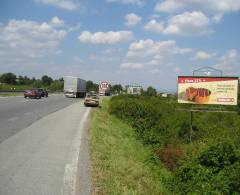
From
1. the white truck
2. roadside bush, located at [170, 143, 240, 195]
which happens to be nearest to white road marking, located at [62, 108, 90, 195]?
roadside bush, located at [170, 143, 240, 195]

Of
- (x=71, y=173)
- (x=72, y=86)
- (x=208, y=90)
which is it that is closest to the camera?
(x=71, y=173)

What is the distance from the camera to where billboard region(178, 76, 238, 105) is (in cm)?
2027

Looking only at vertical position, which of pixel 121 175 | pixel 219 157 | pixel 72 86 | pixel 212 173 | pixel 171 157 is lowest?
pixel 171 157

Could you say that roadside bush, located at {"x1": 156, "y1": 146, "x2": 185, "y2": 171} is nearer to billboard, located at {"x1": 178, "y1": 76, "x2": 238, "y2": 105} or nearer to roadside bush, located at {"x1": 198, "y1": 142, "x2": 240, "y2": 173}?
roadside bush, located at {"x1": 198, "y1": 142, "x2": 240, "y2": 173}

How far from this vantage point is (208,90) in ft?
67.2

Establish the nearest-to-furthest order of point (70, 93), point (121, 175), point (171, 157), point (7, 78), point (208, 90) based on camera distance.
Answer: point (121, 175), point (171, 157), point (208, 90), point (70, 93), point (7, 78)

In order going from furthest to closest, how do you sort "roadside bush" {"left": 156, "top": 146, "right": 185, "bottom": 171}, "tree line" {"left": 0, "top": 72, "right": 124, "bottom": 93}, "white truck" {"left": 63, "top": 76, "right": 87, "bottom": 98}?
"tree line" {"left": 0, "top": 72, "right": 124, "bottom": 93}
"white truck" {"left": 63, "top": 76, "right": 87, "bottom": 98}
"roadside bush" {"left": 156, "top": 146, "right": 185, "bottom": 171}

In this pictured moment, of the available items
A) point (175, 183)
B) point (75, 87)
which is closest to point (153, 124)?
point (175, 183)

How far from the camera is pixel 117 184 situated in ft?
25.2

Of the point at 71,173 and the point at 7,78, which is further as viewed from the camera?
the point at 7,78

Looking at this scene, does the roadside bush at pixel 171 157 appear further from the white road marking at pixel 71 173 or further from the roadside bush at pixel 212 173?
the white road marking at pixel 71 173

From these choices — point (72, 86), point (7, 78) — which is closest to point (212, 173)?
point (72, 86)

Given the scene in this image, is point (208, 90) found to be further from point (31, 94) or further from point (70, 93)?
point (70, 93)

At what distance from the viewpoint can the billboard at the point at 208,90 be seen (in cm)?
2027
